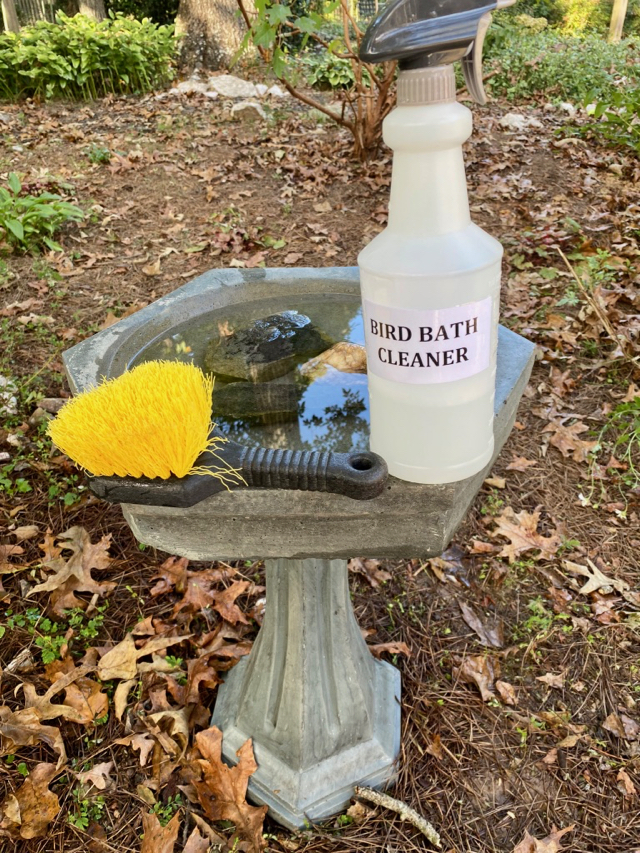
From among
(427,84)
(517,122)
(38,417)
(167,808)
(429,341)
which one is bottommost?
(167,808)

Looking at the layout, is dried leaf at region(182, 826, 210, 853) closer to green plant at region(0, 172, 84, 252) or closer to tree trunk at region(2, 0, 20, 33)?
green plant at region(0, 172, 84, 252)

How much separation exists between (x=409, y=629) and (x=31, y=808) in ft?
4.32

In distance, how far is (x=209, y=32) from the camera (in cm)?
789

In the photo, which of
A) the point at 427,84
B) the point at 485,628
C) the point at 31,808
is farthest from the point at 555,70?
the point at 31,808

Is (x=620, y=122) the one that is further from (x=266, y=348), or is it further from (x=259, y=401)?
(x=259, y=401)

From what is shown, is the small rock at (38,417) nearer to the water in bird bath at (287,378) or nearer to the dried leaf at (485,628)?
the water in bird bath at (287,378)

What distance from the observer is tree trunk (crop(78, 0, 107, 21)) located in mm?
9586

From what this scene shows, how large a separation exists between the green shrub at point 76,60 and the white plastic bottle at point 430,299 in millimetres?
7895

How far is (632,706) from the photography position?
78.7 inches

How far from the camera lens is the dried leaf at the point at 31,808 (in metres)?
1.66

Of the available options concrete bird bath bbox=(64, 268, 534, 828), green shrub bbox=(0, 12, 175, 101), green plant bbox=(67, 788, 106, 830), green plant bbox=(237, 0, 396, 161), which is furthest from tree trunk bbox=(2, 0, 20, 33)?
green plant bbox=(67, 788, 106, 830)

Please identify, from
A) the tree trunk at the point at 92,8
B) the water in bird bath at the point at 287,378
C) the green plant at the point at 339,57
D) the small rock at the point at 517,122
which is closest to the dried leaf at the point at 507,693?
the water in bird bath at the point at 287,378

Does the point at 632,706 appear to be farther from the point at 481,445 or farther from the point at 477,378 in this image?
the point at 477,378

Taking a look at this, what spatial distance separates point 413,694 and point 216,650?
2.31ft
